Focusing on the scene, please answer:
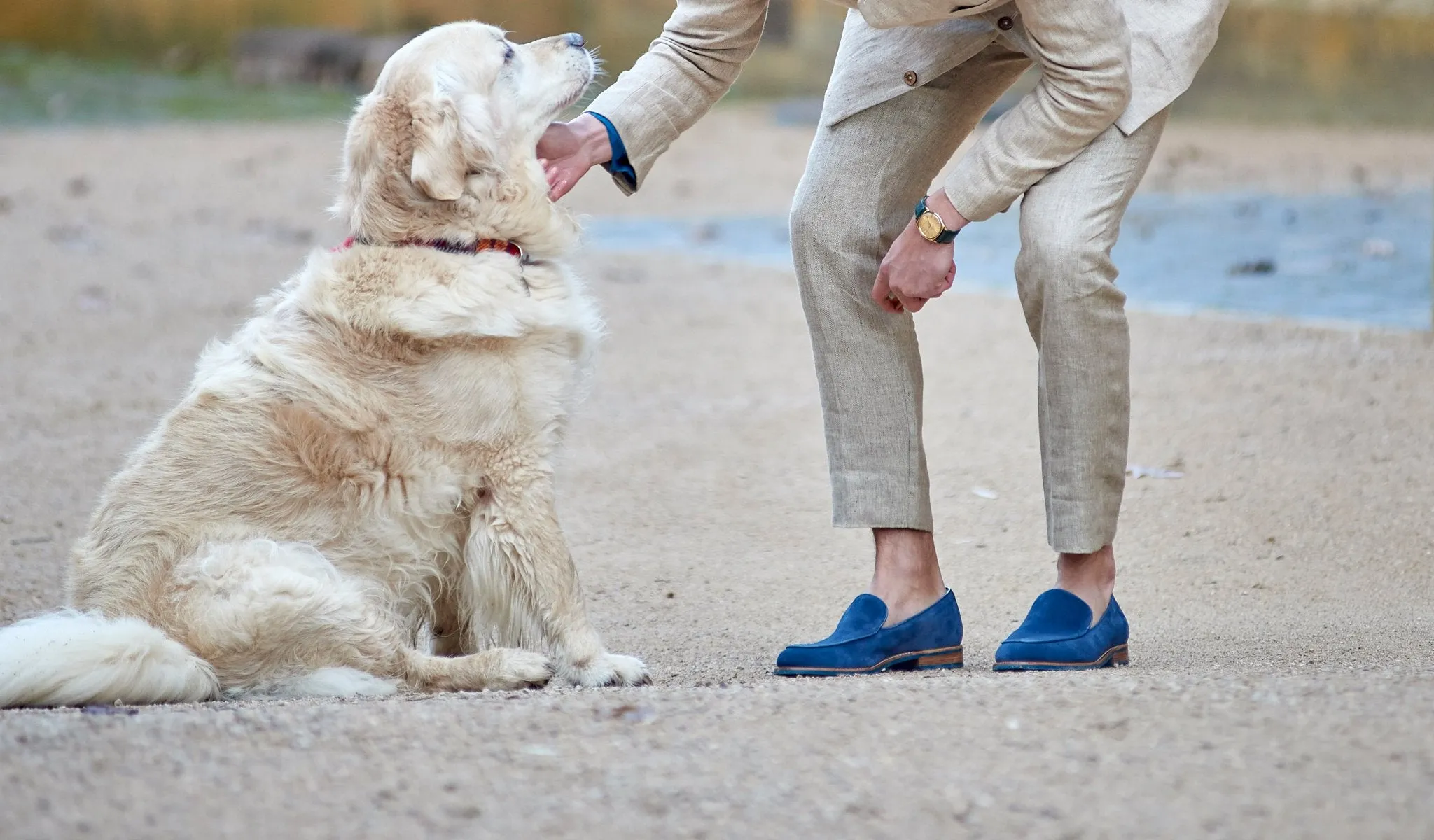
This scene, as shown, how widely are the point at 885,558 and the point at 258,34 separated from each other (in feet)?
60.9

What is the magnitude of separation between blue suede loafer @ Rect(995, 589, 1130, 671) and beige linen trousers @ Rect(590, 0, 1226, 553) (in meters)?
0.13

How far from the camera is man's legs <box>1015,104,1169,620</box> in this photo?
2.78 meters

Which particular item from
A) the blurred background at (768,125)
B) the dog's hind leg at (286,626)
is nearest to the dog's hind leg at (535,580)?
the dog's hind leg at (286,626)

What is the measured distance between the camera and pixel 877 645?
2.97 meters

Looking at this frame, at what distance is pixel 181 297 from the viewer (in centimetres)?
806

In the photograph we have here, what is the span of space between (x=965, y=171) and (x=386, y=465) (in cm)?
127

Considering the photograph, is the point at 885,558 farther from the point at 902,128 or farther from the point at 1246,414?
the point at 1246,414

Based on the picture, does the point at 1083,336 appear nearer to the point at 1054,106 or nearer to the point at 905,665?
the point at 1054,106

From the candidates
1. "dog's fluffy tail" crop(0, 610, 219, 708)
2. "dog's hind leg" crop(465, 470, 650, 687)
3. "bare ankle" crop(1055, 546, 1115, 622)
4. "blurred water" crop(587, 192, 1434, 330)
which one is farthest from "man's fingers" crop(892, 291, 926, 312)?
"blurred water" crop(587, 192, 1434, 330)

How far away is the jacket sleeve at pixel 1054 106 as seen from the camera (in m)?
2.68

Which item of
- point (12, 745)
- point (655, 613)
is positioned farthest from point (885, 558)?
point (12, 745)

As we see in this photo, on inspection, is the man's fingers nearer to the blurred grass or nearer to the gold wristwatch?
the gold wristwatch

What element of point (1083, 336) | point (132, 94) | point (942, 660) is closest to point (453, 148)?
point (1083, 336)

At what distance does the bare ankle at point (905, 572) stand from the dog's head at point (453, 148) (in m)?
0.97
